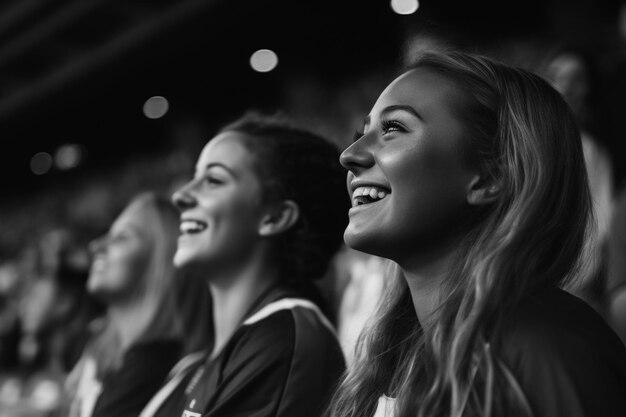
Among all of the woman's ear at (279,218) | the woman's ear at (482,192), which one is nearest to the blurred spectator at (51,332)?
the woman's ear at (279,218)

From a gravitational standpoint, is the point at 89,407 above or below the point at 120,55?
Answer: below

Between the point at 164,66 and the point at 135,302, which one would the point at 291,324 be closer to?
the point at 135,302

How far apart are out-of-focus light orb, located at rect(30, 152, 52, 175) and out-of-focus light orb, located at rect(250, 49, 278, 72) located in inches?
122

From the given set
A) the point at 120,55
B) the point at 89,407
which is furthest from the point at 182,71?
the point at 89,407

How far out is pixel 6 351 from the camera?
15.6ft

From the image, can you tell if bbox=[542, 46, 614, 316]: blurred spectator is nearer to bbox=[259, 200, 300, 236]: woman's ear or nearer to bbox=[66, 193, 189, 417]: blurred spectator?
bbox=[259, 200, 300, 236]: woman's ear

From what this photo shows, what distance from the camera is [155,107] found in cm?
692

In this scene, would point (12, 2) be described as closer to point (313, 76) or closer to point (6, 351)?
point (313, 76)

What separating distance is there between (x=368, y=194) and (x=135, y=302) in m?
1.57

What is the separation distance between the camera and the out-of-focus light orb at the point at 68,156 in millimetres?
8039

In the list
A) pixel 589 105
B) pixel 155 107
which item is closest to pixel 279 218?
pixel 589 105

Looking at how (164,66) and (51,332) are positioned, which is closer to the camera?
(51,332)

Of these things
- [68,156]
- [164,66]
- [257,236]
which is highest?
[164,66]

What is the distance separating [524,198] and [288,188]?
3.06 feet
